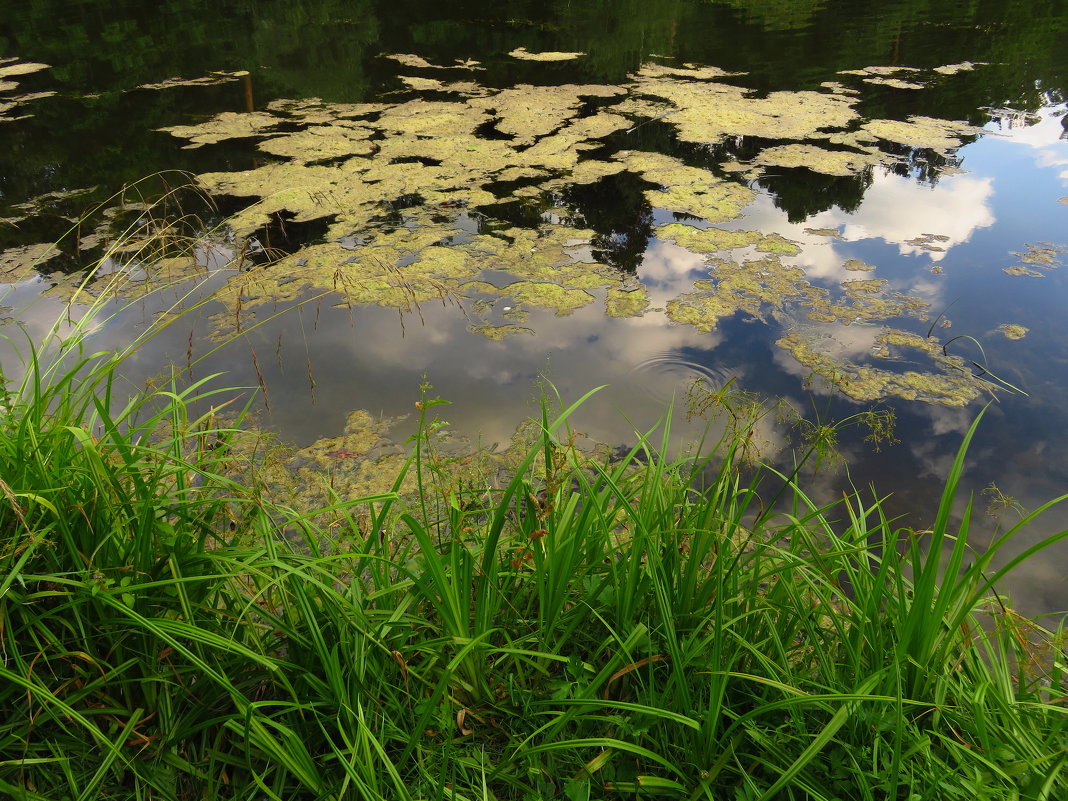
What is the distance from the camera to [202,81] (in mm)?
5828

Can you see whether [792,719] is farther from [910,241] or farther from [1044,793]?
[910,241]

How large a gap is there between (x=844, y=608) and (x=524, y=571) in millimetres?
616

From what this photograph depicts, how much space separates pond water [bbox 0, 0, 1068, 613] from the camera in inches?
98.2

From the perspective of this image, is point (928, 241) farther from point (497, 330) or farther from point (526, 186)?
point (497, 330)

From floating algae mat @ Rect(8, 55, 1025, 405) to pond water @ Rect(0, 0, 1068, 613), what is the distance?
21mm

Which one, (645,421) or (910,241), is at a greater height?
(910,241)

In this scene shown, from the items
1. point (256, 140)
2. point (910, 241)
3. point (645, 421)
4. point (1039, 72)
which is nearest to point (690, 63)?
point (1039, 72)

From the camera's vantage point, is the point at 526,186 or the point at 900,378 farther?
the point at 526,186

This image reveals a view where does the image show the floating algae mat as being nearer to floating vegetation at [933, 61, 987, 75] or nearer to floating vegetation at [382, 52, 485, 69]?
floating vegetation at [933, 61, 987, 75]

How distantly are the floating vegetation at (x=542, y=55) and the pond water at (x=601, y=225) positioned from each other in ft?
0.37

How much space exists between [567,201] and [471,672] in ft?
10.3

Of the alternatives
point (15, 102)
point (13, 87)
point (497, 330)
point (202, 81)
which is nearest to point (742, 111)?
point (497, 330)

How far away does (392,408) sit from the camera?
96.5 inches

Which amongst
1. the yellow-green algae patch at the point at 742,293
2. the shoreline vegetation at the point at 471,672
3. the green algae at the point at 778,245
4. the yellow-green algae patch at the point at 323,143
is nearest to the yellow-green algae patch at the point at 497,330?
the yellow-green algae patch at the point at 742,293
